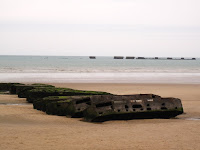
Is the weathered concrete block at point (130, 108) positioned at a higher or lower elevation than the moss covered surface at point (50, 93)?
lower

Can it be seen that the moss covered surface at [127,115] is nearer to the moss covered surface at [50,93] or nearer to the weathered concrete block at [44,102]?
the weathered concrete block at [44,102]

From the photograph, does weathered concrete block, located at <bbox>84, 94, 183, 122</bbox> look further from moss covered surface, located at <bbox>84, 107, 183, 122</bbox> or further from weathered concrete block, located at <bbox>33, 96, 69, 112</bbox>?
weathered concrete block, located at <bbox>33, 96, 69, 112</bbox>

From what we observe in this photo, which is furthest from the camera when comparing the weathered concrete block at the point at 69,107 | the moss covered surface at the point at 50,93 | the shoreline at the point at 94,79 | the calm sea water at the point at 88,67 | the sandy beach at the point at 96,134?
the calm sea water at the point at 88,67

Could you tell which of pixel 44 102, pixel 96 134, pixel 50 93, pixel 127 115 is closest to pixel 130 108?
pixel 127 115

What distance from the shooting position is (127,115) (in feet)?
34.6

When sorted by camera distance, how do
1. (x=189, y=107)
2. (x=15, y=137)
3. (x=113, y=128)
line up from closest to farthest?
1. (x=15, y=137)
2. (x=113, y=128)
3. (x=189, y=107)

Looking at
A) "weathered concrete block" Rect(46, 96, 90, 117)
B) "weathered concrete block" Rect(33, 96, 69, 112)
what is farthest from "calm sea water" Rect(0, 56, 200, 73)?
"weathered concrete block" Rect(46, 96, 90, 117)

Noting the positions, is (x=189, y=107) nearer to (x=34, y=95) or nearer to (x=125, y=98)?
(x=125, y=98)

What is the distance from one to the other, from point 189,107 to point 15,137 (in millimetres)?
8262

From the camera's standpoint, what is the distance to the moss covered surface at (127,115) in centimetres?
1016

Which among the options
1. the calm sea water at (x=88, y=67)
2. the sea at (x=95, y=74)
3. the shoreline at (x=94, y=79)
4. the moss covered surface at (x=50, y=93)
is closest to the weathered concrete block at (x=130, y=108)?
the moss covered surface at (x=50, y=93)

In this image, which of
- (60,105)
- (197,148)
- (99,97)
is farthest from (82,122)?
(197,148)

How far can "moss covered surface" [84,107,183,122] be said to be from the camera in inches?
400

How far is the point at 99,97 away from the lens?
34.6ft
